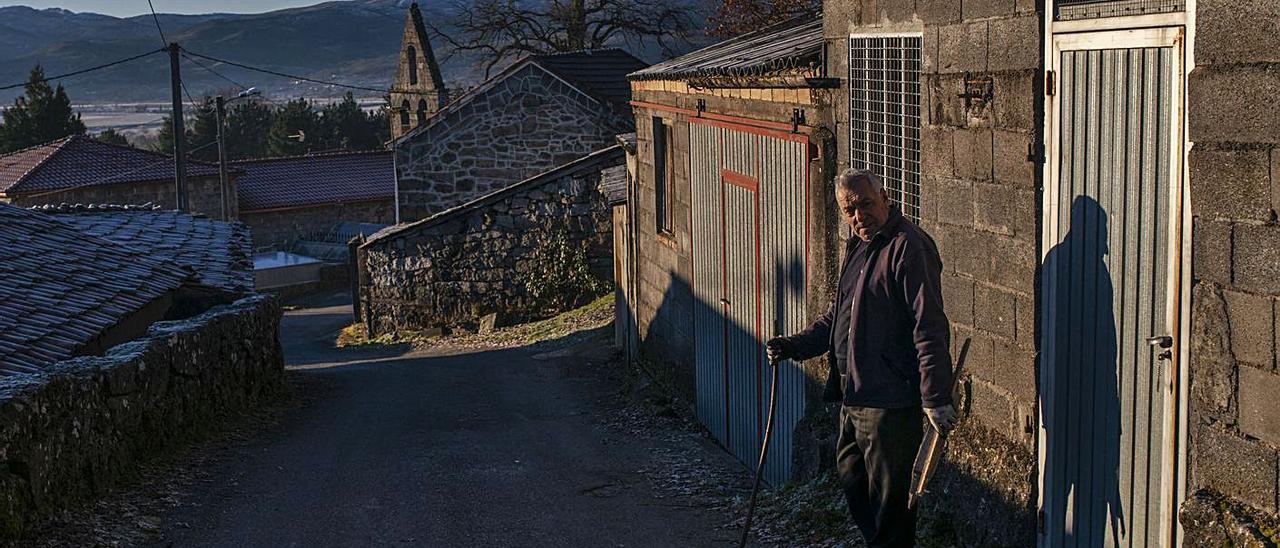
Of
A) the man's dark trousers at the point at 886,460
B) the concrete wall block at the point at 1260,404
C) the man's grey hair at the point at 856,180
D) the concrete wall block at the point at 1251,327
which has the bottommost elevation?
the man's dark trousers at the point at 886,460

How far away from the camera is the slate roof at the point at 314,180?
150ft

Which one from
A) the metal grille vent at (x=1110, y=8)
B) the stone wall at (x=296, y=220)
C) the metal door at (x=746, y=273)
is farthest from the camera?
the stone wall at (x=296, y=220)

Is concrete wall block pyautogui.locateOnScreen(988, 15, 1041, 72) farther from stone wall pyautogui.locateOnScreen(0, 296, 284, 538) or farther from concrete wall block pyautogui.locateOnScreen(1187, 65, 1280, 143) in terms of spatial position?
stone wall pyautogui.locateOnScreen(0, 296, 284, 538)

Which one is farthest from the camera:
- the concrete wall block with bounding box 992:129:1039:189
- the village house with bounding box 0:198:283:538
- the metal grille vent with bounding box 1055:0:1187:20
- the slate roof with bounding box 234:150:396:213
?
the slate roof with bounding box 234:150:396:213

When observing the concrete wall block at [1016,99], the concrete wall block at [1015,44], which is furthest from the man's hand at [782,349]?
the concrete wall block at [1015,44]

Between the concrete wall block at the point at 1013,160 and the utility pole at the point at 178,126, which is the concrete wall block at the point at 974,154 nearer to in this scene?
the concrete wall block at the point at 1013,160

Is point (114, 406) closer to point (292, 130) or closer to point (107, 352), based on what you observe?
point (107, 352)

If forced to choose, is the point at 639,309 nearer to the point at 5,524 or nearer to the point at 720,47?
the point at 720,47

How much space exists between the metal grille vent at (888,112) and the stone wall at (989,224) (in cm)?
17

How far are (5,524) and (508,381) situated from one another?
905 centimetres

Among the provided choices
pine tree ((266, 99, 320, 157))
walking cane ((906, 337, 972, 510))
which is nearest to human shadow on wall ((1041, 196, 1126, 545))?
walking cane ((906, 337, 972, 510))

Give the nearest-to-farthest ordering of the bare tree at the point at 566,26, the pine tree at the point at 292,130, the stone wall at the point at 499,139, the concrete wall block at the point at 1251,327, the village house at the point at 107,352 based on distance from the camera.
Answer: the concrete wall block at the point at 1251,327 → the village house at the point at 107,352 → the stone wall at the point at 499,139 → the bare tree at the point at 566,26 → the pine tree at the point at 292,130

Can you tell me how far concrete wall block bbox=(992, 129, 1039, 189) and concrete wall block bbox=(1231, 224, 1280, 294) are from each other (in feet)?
4.08

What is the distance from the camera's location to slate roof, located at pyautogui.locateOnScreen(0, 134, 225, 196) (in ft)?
137
